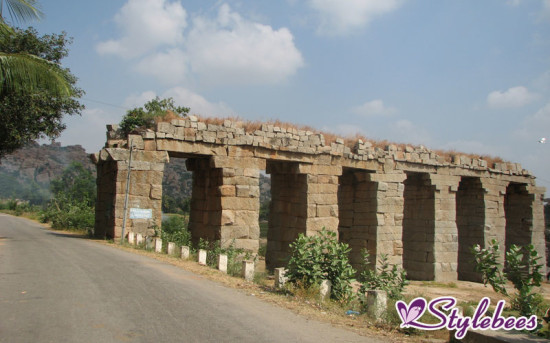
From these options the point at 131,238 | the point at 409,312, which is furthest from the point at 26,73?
the point at 409,312

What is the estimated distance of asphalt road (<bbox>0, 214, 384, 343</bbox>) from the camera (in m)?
5.05

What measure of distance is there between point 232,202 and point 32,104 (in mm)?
7461

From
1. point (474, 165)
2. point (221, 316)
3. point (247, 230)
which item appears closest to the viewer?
point (221, 316)

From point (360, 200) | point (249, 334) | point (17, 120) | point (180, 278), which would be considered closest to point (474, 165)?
point (360, 200)

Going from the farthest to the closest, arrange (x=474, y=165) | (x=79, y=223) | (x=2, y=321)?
(x=79, y=223) < (x=474, y=165) < (x=2, y=321)

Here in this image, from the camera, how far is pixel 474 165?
18.8 meters

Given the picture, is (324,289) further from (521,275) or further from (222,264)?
(521,275)

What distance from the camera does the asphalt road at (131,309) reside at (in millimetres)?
5055

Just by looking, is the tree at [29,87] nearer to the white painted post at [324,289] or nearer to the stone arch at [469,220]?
the white painted post at [324,289]

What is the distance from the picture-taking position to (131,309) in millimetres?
5922

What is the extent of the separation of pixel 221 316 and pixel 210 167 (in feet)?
25.7

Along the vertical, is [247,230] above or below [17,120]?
below

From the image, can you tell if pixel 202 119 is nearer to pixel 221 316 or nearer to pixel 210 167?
pixel 210 167

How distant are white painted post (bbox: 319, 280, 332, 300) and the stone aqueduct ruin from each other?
5.20m
